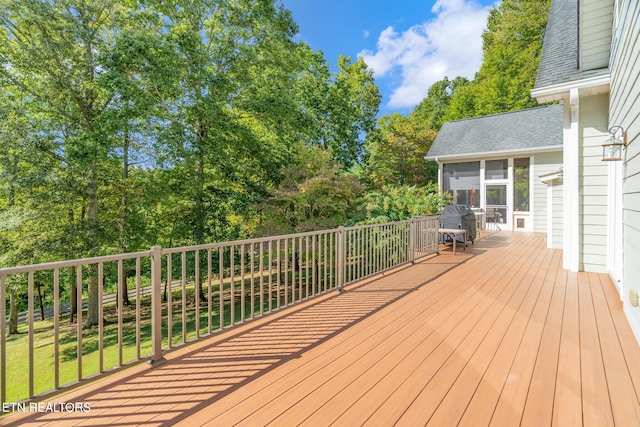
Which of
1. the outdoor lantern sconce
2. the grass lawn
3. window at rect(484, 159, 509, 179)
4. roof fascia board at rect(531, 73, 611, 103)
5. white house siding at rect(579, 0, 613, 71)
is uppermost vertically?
white house siding at rect(579, 0, 613, 71)

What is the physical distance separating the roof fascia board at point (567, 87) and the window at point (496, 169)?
638 cm

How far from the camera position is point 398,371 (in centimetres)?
224

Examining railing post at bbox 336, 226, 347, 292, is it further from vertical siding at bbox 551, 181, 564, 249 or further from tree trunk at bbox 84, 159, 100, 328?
tree trunk at bbox 84, 159, 100, 328

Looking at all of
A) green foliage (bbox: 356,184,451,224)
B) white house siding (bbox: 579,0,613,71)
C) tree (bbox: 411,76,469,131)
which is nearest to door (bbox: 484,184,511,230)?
green foliage (bbox: 356,184,451,224)

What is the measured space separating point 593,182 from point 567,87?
157 cm

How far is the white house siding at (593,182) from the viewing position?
490 centimetres

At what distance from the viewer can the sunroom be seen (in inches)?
416

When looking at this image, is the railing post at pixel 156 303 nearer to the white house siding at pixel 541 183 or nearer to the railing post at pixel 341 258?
the railing post at pixel 341 258

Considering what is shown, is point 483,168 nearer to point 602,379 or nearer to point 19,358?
point 602,379

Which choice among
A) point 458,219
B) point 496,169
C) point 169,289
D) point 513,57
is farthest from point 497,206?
point 513,57

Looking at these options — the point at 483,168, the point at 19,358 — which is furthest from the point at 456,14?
the point at 19,358

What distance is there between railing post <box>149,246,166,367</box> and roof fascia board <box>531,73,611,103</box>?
6177 millimetres

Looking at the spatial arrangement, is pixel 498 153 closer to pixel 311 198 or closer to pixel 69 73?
pixel 311 198

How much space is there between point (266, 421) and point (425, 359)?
131cm
